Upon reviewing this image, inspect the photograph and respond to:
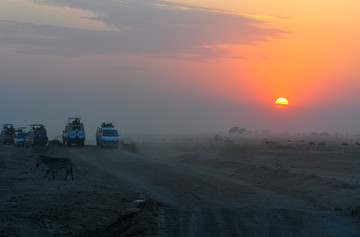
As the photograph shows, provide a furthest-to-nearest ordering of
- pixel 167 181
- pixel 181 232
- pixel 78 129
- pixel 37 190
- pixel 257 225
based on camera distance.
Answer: pixel 78 129 → pixel 167 181 → pixel 37 190 → pixel 257 225 → pixel 181 232

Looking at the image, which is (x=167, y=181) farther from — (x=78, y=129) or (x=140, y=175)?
(x=78, y=129)

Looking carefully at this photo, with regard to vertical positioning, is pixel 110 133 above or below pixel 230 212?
above

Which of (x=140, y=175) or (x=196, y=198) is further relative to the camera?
(x=140, y=175)

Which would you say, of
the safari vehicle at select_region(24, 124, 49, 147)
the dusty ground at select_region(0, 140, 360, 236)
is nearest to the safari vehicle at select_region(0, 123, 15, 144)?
the safari vehicle at select_region(24, 124, 49, 147)

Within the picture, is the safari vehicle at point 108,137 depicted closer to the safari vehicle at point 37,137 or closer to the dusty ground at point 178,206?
the safari vehicle at point 37,137

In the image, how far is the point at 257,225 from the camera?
12.7 metres

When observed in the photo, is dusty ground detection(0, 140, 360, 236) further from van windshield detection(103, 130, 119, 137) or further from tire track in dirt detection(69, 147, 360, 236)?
van windshield detection(103, 130, 119, 137)

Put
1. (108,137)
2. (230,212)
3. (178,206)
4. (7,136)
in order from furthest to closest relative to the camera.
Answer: (7,136), (108,137), (178,206), (230,212)

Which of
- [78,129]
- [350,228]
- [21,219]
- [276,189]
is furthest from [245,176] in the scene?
[78,129]

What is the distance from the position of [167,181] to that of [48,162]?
6.13m

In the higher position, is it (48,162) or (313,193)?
(48,162)

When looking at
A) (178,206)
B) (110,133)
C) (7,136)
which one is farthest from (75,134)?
(178,206)

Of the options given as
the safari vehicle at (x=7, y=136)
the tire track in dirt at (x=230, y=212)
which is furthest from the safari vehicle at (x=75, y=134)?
the tire track in dirt at (x=230, y=212)

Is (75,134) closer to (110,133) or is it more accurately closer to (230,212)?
(110,133)
